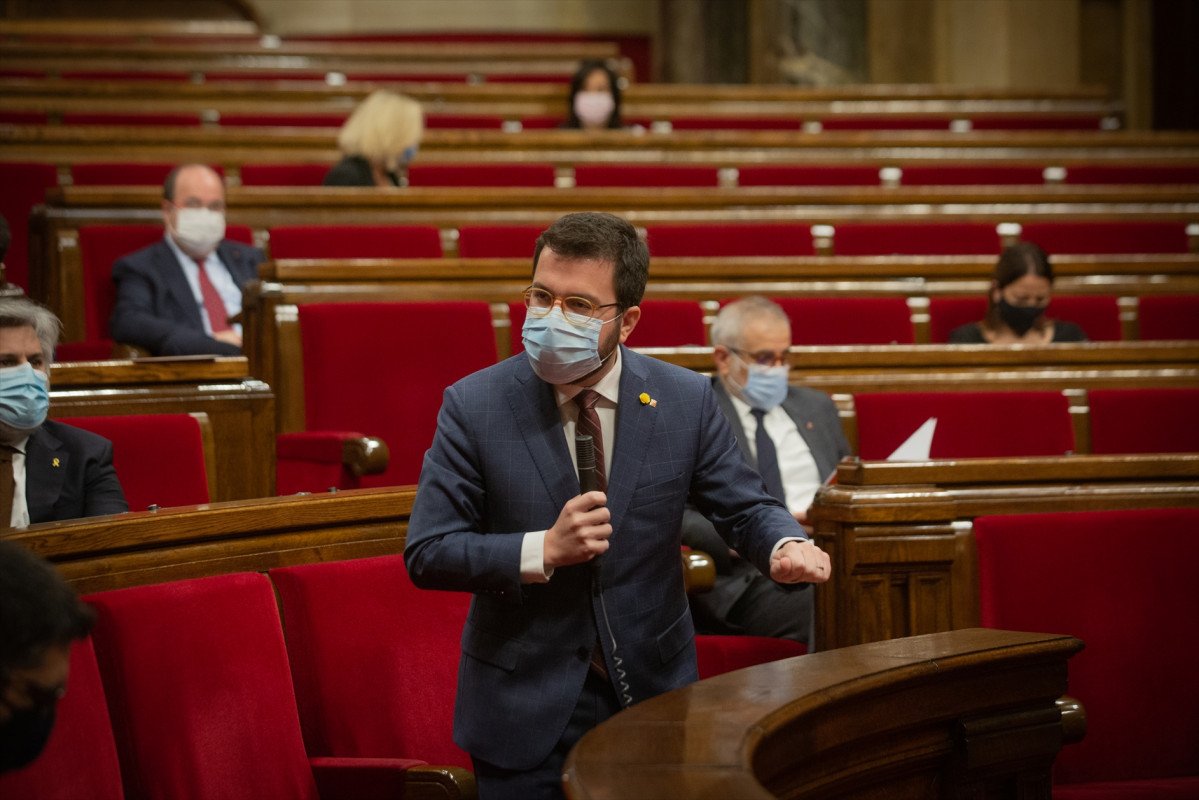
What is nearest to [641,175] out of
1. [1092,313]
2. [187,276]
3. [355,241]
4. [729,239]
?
[729,239]

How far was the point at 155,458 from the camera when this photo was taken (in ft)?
3.81

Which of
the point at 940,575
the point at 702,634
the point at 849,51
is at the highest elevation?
the point at 849,51

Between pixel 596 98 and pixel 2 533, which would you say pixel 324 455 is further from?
pixel 596 98

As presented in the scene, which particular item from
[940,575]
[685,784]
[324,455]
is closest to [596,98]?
[324,455]

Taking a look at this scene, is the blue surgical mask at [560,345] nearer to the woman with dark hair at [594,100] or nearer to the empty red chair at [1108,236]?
the empty red chair at [1108,236]

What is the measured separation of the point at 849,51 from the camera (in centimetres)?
416

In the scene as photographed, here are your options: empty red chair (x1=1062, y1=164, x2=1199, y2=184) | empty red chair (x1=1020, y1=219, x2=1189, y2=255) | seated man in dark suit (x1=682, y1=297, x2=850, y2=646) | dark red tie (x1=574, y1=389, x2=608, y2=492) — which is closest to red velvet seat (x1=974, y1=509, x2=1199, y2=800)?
seated man in dark suit (x1=682, y1=297, x2=850, y2=646)

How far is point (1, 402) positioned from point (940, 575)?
2.52ft

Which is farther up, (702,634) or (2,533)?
(2,533)

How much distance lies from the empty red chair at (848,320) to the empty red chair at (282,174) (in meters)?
1.10

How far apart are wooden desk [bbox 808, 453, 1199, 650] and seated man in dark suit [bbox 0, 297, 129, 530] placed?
0.60 meters

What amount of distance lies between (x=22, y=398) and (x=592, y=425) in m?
0.51

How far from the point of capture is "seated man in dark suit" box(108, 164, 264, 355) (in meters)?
1.63

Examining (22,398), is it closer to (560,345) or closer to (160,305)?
(560,345)
